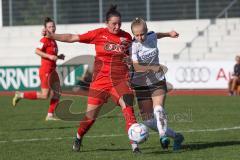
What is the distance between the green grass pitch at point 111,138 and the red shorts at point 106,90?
2.58 ft

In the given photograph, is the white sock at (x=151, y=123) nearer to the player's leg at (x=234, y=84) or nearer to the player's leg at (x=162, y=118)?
the player's leg at (x=162, y=118)

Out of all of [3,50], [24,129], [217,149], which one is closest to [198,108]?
[24,129]

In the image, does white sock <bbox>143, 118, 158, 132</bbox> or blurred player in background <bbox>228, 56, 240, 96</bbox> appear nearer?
white sock <bbox>143, 118, 158, 132</bbox>

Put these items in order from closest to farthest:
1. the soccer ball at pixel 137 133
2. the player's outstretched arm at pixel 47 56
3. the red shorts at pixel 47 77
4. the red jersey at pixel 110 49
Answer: the soccer ball at pixel 137 133 < the red jersey at pixel 110 49 < the player's outstretched arm at pixel 47 56 < the red shorts at pixel 47 77

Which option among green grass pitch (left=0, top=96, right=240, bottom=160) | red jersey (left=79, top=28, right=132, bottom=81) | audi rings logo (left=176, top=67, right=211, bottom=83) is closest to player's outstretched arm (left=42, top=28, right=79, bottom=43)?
red jersey (left=79, top=28, right=132, bottom=81)

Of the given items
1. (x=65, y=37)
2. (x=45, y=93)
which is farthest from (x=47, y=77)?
(x=65, y=37)

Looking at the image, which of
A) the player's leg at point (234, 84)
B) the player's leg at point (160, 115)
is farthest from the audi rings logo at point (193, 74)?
the player's leg at point (160, 115)

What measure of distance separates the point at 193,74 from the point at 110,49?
21.0 metres

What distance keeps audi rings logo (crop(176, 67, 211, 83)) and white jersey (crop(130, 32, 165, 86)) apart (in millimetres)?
20328

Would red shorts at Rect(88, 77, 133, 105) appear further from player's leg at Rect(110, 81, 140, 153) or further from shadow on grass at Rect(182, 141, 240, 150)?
shadow on grass at Rect(182, 141, 240, 150)

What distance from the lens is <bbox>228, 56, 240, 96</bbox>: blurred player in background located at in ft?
94.7

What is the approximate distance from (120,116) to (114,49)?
26.2 ft

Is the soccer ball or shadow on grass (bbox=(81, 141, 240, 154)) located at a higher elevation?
the soccer ball

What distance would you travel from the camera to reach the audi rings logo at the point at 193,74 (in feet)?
101
